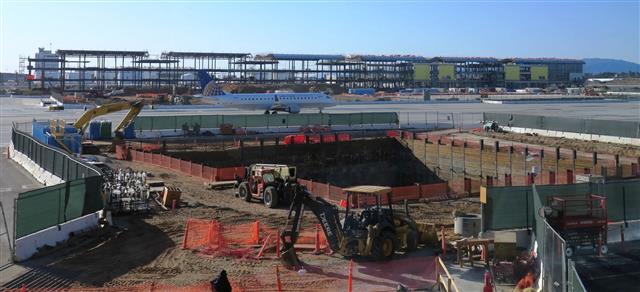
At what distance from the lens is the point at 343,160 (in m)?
47.4

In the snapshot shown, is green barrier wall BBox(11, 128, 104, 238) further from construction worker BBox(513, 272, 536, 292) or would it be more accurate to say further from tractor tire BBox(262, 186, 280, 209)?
construction worker BBox(513, 272, 536, 292)

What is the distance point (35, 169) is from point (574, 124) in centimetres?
3877

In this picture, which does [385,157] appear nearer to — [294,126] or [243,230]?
[294,126]

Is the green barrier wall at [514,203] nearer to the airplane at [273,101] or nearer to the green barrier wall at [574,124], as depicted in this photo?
the green barrier wall at [574,124]

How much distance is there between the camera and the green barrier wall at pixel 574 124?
1745 inches

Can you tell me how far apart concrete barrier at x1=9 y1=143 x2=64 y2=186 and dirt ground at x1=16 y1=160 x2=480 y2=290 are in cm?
789

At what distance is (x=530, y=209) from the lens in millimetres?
17438

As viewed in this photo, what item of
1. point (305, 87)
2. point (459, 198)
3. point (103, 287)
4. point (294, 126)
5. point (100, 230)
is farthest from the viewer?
point (305, 87)

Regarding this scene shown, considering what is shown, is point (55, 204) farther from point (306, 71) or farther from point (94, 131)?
point (306, 71)

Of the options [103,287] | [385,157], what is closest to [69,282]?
[103,287]

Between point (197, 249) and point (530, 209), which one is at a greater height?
point (530, 209)

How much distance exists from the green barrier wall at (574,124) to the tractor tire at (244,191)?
3055 centimetres

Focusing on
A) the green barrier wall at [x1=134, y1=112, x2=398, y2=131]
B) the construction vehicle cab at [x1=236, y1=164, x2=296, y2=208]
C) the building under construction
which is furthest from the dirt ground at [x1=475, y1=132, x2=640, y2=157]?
the building under construction

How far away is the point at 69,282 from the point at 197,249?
395cm
